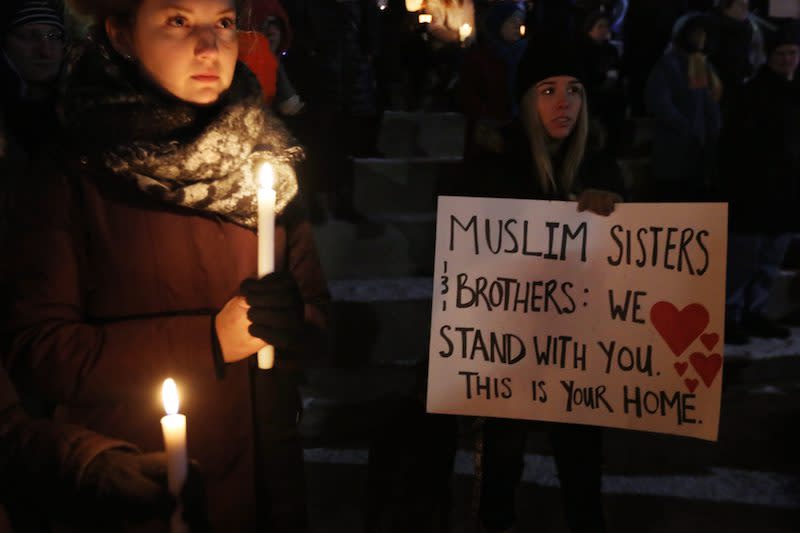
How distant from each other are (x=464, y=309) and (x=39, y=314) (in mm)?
1161

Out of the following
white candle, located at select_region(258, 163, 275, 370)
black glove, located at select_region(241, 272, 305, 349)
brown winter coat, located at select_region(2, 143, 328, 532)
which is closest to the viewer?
white candle, located at select_region(258, 163, 275, 370)

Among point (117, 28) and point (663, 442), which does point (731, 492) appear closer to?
point (663, 442)

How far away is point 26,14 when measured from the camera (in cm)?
272

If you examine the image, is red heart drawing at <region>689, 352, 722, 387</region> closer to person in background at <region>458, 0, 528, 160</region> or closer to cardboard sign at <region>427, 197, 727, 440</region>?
cardboard sign at <region>427, 197, 727, 440</region>

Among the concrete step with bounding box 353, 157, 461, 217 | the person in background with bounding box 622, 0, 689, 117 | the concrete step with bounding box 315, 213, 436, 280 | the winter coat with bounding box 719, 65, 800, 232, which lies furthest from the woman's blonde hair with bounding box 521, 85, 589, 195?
the person in background with bounding box 622, 0, 689, 117

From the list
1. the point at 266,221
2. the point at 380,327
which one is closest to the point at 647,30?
the point at 380,327

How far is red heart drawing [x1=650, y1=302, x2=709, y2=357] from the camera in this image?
1997 millimetres

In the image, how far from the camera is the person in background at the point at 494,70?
5203mm

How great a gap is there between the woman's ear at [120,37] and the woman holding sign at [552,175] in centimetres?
125

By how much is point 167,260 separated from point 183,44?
0.49 m

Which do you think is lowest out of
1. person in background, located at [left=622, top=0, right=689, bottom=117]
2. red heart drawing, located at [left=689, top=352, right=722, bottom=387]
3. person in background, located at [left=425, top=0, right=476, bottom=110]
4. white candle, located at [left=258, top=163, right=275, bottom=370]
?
red heart drawing, located at [left=689, top=352, right=722, bottom=387]

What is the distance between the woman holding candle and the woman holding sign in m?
1.00

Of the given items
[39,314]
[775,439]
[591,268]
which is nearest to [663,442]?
[775,439]

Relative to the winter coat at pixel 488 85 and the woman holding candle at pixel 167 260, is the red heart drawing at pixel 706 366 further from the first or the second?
the winter coat at pixel 488 85
